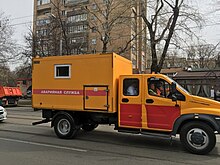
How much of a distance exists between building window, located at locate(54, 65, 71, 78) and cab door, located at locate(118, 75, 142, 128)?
1.93 metres

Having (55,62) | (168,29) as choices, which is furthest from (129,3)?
(55,62)

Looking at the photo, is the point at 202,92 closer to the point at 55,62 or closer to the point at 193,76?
the point at 193,76

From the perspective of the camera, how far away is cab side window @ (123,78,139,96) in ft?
26.3

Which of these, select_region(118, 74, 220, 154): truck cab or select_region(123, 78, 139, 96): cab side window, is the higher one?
select_region(123, 78, 139, 96): cab side window

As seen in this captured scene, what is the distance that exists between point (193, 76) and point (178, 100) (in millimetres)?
27062

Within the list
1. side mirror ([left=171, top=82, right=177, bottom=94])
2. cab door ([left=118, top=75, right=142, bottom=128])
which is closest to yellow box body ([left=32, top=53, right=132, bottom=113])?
cab door ([left=118, top=75, right=142, bottom=128])

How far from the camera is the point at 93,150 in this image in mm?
7285

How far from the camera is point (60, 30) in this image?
2988 cm

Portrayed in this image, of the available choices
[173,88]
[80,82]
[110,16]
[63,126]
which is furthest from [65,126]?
[110,16]

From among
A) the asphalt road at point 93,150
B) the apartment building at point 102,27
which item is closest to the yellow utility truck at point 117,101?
the asphalt road at point 93,150

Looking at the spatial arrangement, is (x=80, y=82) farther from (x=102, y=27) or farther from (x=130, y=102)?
(x=102, y=27)

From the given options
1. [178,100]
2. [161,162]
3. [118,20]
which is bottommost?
[161,162]

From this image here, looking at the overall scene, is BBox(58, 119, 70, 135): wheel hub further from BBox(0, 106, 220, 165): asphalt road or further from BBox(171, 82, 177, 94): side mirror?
BBox(171, 82, 177, 94): side mirror

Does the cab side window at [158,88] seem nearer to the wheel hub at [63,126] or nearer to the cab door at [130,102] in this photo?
the cab door at [130,102]
